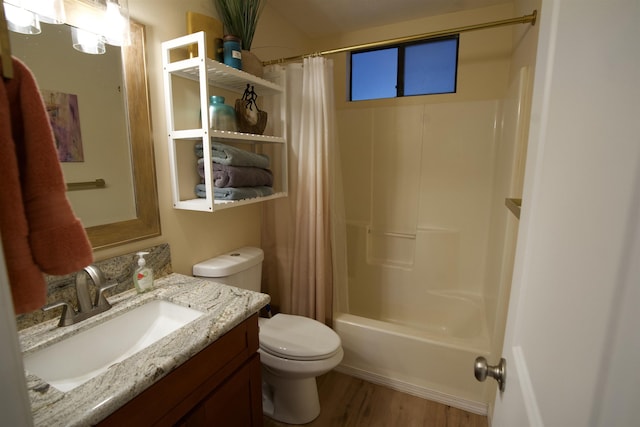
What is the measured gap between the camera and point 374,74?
8.48ft

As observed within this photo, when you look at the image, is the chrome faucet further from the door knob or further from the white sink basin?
the door knob

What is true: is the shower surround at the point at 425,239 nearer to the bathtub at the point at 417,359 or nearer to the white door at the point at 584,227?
the bathtub at the point at 417,359

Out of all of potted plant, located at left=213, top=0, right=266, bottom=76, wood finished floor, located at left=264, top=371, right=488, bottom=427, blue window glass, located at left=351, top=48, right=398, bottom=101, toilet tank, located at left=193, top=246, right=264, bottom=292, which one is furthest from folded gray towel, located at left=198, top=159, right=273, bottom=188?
blue window glass, located at left=351, top=48, right=398, bottom=101

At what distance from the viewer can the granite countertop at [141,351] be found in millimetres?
640

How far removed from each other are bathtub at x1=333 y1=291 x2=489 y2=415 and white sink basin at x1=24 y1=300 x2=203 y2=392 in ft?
3.46

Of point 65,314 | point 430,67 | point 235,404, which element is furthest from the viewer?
point 430,67

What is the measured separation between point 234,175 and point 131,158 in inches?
16.1

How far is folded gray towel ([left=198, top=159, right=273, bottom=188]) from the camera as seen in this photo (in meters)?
1.37

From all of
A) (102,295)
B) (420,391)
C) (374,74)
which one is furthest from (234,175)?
(374,74)

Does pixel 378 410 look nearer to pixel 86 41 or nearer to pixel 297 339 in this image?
pixel 297 339

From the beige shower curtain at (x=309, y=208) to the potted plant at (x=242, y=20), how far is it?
0.77 feet

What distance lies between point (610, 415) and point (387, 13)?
243 centimetres

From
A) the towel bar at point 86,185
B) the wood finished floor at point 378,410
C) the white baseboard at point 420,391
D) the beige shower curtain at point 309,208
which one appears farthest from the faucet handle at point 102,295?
the white baseboard at point 420,391

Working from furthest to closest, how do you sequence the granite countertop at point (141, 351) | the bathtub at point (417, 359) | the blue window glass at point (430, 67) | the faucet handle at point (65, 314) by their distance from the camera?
1. the blue window glass at point (430, 67)
2. the bathtub at point (417, 359)
3. the faucet handle at point (65, 314)
4. the granite countertop at point (141, 351)
